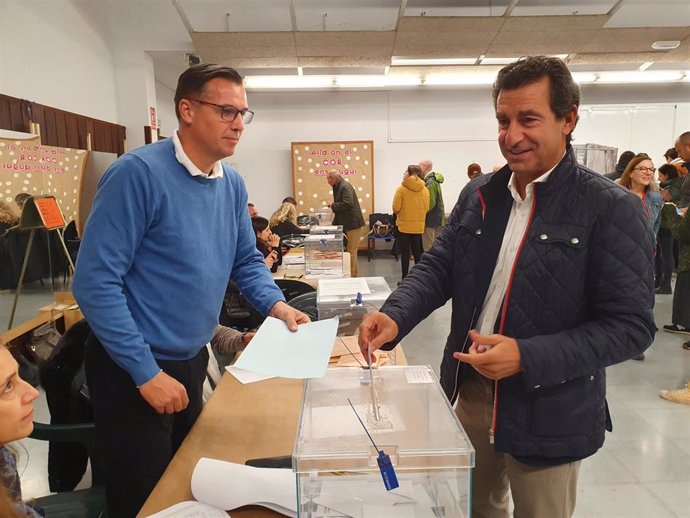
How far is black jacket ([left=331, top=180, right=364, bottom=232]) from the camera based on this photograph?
6.44m

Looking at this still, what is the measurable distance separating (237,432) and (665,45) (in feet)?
24.2

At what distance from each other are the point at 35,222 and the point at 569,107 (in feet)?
11.8

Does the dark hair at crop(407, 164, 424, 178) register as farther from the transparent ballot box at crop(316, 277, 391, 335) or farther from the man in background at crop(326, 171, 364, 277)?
the transparent ballot box at crop(316, 277, 391, 335)

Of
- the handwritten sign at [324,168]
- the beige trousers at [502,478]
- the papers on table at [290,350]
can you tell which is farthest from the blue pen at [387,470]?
the handwritten sign at [324,168]

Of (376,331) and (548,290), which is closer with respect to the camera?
(548,290)

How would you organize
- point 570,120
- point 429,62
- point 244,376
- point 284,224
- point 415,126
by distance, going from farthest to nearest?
point 415,126, point 429,62, point 284,224, point 244,376, point 570,120

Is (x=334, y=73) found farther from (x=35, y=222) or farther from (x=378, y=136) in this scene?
(x=35, y=222)

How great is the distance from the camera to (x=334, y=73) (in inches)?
299

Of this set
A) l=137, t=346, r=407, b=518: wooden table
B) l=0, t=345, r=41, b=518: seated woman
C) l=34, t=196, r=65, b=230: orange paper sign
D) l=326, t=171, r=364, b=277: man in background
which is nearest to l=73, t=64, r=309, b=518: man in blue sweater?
l=137, t=346, r=407, b=518: wooden table

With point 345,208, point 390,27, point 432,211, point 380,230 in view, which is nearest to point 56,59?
point 345,208

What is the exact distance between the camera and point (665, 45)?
6242 millimetres

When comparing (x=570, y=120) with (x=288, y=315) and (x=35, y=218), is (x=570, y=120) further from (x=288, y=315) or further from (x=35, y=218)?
(x=35, y=218)

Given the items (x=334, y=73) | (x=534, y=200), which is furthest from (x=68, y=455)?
(x=334, y=73)

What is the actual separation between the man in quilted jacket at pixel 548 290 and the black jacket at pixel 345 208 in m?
5.23
